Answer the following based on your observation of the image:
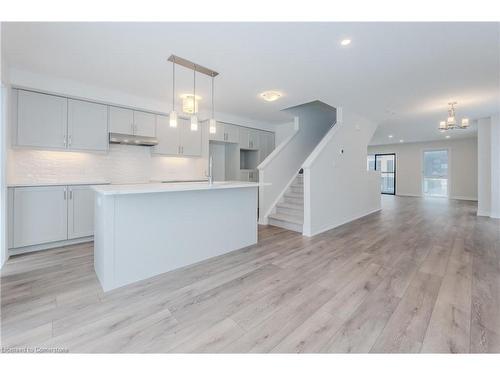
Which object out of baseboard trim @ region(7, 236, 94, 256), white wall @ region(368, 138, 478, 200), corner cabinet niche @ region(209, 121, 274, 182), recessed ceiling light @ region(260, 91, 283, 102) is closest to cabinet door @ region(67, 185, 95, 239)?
baseboard trim @ region(7, 236, 94, 256)

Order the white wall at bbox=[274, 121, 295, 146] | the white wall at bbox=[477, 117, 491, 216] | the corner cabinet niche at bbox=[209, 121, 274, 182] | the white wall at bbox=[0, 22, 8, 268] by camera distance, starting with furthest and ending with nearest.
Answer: the white wall at bbox=[274, 121, 295, 146], the white wall at bbox=[477, 117, 491, 216], the corner cabinet niche at bbox=[209, 121, 274, 182], the white wall at bbox=[0, 22, 8, 268]

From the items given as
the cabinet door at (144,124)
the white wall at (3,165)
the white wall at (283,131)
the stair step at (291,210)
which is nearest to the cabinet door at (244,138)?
the white wall at (283,131)

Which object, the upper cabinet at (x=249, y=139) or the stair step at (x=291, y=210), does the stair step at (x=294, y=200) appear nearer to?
the stair step at (x=291, y=210)

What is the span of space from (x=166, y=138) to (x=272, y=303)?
3716mm

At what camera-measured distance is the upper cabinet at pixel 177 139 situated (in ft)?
14.5

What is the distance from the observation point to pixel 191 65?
2887 millimetres

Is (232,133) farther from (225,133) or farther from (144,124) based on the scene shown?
(144,124)

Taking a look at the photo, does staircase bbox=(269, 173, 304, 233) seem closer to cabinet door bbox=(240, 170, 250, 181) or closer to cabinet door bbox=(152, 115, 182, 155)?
cabinet door bbox=(240, 170, 250, 181)

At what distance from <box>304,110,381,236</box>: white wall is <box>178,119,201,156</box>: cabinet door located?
7.74 feet

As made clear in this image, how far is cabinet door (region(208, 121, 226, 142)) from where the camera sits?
517 centimetres

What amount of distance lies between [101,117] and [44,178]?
4.24ft

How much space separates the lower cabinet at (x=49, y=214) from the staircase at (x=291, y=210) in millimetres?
3372

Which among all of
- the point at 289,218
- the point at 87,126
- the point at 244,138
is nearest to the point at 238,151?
the point at 244,138
